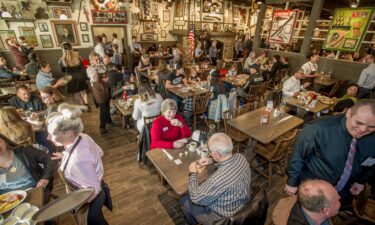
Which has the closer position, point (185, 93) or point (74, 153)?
point (74, 153)

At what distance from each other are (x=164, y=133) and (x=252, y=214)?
5.31 ft

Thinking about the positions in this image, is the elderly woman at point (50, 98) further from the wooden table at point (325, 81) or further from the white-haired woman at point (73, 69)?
the wooden table at point (325, 81)

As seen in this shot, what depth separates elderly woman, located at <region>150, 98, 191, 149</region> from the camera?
2.62 meters

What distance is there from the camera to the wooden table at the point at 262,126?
288 centimetres

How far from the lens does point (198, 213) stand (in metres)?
1.90

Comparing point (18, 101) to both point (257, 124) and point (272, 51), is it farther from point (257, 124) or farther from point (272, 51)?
point (272, 51)

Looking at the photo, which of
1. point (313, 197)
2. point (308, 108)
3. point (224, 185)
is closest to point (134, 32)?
point (308, 108)

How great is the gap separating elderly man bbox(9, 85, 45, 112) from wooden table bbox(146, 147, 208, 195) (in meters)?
2.61

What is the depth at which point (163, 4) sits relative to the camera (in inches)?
392

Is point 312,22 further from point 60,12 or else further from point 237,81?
point 60,12

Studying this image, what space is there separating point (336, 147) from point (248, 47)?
34.2 ft

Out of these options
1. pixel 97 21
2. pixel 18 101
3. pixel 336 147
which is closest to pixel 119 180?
pixel 18 101

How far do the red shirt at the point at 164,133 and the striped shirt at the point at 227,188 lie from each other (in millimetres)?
912

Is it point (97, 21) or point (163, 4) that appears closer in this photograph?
point (97, 21)
